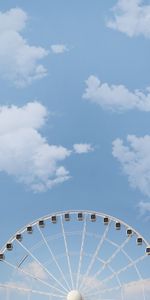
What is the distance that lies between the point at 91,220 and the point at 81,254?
124 inches

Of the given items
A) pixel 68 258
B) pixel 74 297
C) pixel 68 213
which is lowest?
pixel 74 297

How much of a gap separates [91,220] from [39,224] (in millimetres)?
4365

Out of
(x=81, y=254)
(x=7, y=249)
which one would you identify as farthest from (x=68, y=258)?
(x=7, y=249)

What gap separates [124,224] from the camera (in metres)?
60.1

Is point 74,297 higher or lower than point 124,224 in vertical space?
lower

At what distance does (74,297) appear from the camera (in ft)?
185

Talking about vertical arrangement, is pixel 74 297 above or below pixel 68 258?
below

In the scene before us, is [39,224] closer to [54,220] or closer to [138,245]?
[54,220]

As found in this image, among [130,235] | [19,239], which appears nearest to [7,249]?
[19,239]

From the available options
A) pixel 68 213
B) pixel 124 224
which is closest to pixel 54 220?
pixel 68 213

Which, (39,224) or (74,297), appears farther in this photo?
(39,224)

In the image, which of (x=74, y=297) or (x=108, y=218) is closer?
(x=74, y=297)

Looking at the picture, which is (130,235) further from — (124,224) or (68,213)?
(68,213)

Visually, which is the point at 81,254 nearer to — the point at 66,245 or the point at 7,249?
the point at 66,245
